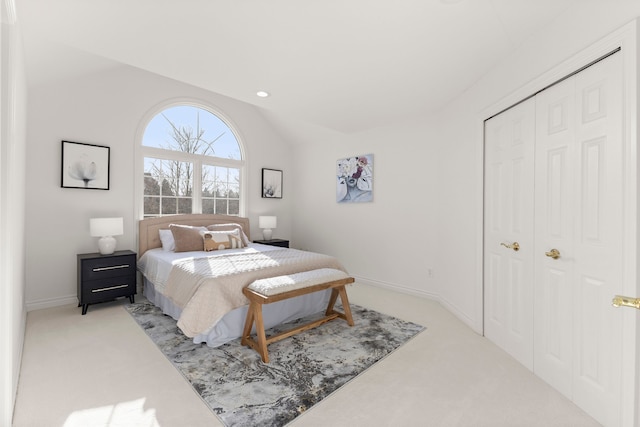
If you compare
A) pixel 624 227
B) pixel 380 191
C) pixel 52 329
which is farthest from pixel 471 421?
pixel 52 329

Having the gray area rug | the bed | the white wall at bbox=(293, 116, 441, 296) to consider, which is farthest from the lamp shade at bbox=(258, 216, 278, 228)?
the gray area rug

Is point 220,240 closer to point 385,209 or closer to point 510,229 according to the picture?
point 385,209

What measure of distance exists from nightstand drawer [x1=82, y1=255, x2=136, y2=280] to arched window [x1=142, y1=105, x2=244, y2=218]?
90 cm

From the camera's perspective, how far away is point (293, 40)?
7.61 feet

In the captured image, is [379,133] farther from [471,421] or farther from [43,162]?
[43,162]

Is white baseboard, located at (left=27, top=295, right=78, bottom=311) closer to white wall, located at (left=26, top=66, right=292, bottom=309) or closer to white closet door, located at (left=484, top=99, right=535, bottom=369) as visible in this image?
white wall, located at (left=26, top=66, right=292, bottom=309)

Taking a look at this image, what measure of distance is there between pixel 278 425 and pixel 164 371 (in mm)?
1036

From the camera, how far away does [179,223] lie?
4.43 meters

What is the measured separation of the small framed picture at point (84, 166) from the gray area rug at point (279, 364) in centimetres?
179

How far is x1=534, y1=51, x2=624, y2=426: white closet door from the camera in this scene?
158 centimetres

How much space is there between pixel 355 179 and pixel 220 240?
2286mm

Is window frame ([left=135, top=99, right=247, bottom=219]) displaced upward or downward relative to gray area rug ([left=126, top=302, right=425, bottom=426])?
upward

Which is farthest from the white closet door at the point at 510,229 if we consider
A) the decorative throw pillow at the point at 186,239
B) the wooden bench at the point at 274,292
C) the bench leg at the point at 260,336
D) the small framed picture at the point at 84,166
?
the small framed picture at the point at 84,166

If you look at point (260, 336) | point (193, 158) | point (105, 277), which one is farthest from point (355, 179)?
point (105, 277)
